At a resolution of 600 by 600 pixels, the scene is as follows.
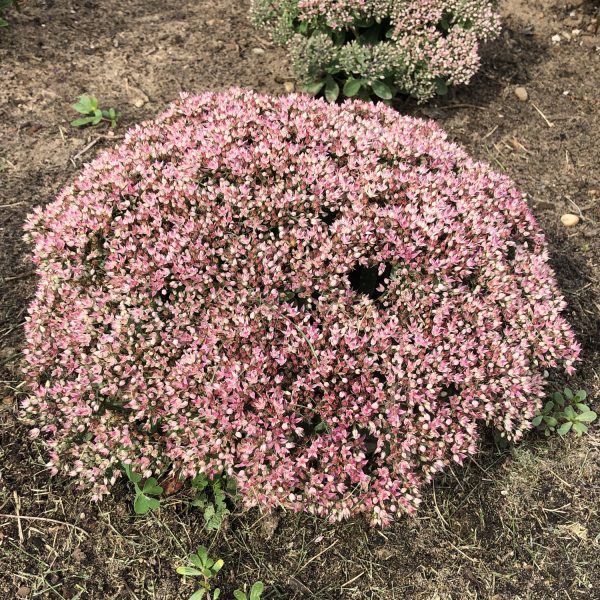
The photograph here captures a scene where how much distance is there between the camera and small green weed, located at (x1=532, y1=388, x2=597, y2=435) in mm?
3516

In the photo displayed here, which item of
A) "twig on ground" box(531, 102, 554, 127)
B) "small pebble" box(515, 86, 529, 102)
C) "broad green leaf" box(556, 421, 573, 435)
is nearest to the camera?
"broad green leaf" box(556, 421, 573, 435)

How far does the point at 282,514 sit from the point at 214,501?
0.37 metres

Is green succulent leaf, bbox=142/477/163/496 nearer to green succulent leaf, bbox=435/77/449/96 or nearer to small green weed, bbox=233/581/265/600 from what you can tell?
small green weed, bbox=233/581/265/600

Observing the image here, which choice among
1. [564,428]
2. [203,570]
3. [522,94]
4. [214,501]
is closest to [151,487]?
[214,501]

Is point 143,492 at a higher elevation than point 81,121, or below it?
below

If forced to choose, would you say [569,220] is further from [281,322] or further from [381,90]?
[281,322]

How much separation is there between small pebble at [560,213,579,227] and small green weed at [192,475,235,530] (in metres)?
3.51

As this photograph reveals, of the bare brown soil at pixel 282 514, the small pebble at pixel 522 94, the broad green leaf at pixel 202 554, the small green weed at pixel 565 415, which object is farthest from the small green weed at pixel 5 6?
the small green weed at pixel 565 415

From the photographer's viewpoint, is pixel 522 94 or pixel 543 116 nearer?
pixel 543 116

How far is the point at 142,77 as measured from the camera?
228 inches

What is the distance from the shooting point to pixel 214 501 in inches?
123

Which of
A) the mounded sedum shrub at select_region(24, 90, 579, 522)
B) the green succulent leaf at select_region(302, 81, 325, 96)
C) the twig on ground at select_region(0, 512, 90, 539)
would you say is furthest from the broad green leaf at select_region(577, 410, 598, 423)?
the green succulent leaf at select_region(302, 81, 325, 96)

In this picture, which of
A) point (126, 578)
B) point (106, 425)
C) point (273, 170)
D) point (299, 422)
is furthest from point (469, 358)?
point (126, 578)

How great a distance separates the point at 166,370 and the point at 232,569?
3.48 ft
